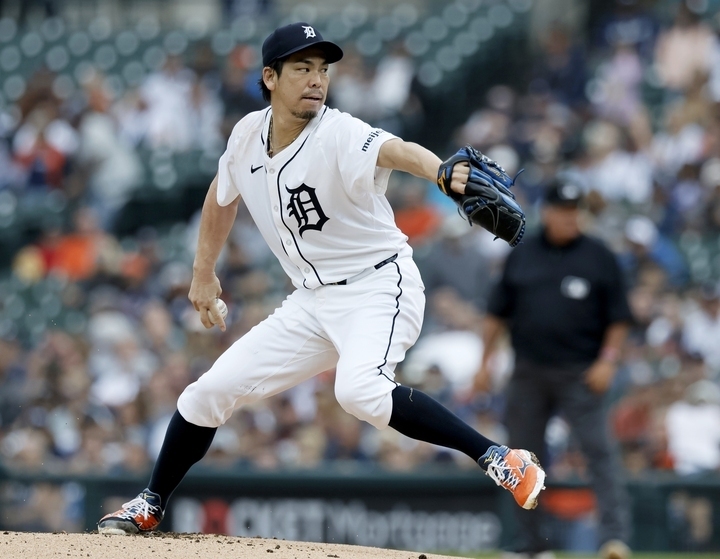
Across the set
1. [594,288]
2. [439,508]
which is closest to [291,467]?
[439,508]

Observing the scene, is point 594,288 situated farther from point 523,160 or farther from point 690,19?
point 690,19

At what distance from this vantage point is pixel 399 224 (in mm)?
11766

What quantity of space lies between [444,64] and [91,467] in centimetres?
689

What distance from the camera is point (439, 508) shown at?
8.66m

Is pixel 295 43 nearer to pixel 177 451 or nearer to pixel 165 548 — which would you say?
pixel 177 451

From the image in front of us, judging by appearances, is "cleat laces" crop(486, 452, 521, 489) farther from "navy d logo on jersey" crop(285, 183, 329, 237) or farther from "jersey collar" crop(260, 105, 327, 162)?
"jersey collar" crop(260, 105, 327, 162)

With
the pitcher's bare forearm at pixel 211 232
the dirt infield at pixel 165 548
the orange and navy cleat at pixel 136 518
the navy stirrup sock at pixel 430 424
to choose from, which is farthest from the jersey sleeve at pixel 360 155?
the orange and navy cleat at pixel 136 518

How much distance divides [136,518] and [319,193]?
64.0 inches

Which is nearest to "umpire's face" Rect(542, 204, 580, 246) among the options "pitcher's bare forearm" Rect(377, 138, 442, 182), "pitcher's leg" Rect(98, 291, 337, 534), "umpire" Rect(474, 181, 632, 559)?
"umpire" Rect(474, 181, 632, 559)

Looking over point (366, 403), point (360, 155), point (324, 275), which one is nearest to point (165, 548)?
point (366, 403)

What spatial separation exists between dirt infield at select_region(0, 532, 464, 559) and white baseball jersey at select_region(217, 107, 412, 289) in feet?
3.56

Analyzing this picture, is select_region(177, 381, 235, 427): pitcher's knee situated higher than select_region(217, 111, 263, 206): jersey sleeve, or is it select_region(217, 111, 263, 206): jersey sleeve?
select_region(217, 111, 263, 206): jersey sleeve

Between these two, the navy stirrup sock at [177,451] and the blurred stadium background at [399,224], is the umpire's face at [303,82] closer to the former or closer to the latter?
the navy stirrup sock at [177,451]

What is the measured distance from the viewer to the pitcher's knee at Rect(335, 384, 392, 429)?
4863 millimetres
